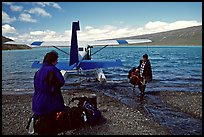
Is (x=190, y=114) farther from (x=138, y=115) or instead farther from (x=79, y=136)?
(x=79, y=136)

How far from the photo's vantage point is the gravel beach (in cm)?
551

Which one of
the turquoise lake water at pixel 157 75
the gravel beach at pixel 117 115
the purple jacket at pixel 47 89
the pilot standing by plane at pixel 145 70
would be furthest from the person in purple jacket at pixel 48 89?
the turquoise lake water at pixel 157 75

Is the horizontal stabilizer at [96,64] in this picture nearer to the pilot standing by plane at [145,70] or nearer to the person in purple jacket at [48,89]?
the pilot standing by plane at [145,70]

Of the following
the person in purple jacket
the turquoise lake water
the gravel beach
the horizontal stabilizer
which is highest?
the person in purple jacket

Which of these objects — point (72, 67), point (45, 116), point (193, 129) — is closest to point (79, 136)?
point (45, 116)

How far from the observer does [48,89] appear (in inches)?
155

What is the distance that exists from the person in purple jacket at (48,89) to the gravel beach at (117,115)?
1.51 m

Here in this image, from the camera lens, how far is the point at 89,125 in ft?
18.7


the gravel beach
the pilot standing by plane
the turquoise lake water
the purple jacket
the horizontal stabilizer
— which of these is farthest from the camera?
the horizontal stabilizer

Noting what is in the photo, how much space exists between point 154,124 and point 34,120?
10.8 feet

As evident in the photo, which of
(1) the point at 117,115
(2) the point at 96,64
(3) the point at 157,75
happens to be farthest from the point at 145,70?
(3) the point at 157,75

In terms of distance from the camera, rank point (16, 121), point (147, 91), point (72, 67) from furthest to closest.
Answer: point (72, 67)
point (147, 91)
point (16, 121)

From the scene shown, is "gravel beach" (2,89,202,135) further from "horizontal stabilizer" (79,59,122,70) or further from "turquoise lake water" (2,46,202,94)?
"horizontal stabilizer" (79,59,122,70)

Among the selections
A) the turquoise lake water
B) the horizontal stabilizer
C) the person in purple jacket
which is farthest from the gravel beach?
the horizontal stabilizer
